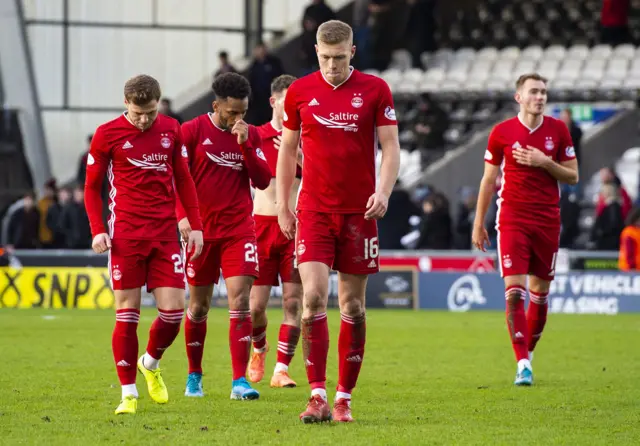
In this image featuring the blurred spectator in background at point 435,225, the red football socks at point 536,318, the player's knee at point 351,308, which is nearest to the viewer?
the player's knee at point 351,308

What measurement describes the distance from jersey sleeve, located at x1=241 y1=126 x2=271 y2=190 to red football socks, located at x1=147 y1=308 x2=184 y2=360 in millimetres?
1165

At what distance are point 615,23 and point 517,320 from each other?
772 inches

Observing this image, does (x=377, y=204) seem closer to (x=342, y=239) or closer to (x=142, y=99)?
(x=342, y=239)

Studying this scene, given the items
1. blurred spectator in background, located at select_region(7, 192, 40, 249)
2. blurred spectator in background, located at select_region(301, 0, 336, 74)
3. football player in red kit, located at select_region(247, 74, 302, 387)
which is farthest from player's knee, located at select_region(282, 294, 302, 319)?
blurred spectator in background, located at select_region(301, 0, 336, 74)

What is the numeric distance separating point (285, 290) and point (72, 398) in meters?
2.14

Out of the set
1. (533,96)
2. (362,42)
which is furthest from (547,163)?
(362,42)

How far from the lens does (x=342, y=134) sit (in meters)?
7.89

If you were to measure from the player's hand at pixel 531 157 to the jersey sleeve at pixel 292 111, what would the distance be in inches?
126

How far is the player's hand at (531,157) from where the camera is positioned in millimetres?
10727

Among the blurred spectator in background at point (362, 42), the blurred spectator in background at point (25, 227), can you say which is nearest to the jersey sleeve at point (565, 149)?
the blurred spectator in background at point (25, 227)

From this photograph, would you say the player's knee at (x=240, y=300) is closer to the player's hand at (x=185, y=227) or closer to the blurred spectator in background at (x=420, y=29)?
the player's hand at (x=185, y=227)

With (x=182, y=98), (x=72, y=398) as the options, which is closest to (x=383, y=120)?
(x=72, y=398)

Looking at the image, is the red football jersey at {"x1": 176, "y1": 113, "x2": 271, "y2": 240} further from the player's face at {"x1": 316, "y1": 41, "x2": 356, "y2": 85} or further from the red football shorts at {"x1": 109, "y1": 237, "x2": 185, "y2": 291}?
the player's face at {"x1": 316, "y1": 41, "x2": 356, "y2": 85}

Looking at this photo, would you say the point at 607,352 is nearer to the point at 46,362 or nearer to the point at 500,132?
the point at 500,132
